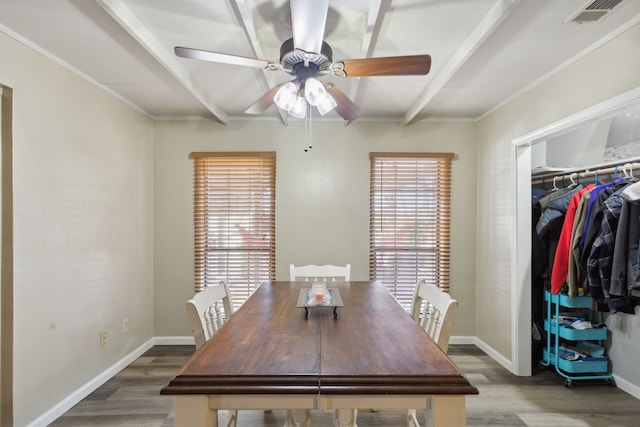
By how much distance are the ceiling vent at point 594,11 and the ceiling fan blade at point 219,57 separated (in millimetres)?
1562

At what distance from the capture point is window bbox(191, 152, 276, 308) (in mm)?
3449

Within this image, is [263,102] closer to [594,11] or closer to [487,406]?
[594,11]

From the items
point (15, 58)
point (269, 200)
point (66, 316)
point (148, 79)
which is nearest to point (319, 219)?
point (269, 200)

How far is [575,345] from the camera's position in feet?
9.10

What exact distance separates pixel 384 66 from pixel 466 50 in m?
0.81

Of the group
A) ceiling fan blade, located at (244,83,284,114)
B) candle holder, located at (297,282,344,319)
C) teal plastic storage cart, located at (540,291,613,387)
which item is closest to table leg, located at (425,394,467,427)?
candle holder, located at (297,282,344,319)

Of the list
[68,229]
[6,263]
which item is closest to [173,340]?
[68,229]

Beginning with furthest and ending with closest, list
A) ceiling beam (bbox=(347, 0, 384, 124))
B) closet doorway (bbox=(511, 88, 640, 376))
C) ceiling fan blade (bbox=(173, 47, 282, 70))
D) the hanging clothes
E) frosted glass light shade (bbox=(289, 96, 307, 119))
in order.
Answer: closet doorway (bbox=(511, 88, 640, 376))
the hanging clothes
frosted glass light shade (bbox=(289, 96, 307, 119))
ceiling beam (bbox=(347, 0, 384, 124))
ceiling fan blade (bbox=(173, 47, 282, 70))

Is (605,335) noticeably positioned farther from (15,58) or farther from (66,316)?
(15,58)

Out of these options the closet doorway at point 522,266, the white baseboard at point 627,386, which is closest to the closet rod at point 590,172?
the closet doorway at point 522,266

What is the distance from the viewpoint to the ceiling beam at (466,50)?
5.33ft

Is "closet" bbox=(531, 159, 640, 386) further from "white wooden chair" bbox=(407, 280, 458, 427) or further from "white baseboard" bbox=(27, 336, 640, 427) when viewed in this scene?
"white wooden chair" bbox=(407, 280, 458, 427)

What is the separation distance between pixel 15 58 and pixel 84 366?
84.5 inches

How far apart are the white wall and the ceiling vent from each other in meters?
0.26
